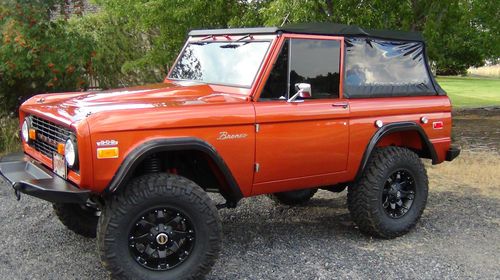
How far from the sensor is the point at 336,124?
4.56 metres

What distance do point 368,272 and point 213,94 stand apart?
6.11 feet

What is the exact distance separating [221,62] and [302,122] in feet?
3.15

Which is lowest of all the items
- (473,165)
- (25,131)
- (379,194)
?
(473,165)

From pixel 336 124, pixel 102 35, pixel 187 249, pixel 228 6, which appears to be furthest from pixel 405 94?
pixel 102 35

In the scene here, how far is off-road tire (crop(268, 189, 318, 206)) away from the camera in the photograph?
6012mm

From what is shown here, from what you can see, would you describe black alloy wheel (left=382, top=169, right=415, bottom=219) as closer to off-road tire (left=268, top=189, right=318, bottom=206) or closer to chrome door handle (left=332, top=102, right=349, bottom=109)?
chrome door handle (left=332, top=102, right=349, bottom=109)

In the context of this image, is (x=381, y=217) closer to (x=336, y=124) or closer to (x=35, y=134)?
(x=336, y=124)

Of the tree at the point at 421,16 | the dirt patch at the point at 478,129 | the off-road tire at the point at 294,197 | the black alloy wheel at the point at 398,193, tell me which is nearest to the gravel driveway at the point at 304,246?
the off-road tire at the point at 294,197

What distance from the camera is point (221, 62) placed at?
4797mm

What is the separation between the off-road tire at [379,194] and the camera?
16.0ft

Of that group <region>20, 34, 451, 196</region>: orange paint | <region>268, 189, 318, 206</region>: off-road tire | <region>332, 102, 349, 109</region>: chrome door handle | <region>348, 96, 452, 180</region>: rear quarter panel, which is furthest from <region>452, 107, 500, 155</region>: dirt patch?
<region>332, 102, 349, 109</region>: chrome door handle

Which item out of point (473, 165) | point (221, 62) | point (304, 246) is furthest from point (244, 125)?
point (473, 165)

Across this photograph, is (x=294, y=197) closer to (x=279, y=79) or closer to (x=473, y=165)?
(x=279, y=79)

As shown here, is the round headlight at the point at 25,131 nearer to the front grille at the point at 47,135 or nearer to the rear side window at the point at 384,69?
the front grille at the point at 47,135
